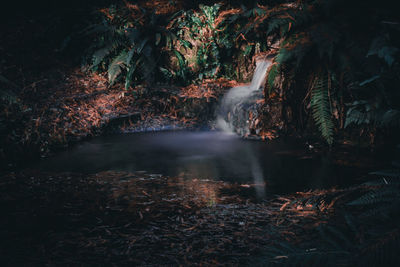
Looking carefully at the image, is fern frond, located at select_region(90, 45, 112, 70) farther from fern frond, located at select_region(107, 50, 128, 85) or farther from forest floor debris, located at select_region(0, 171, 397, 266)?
forest floor debris, located at select_region(0, 171, 397, 266)

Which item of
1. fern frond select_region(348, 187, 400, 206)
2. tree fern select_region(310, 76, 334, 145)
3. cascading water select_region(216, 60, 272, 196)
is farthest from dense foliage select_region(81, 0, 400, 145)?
fern frond select_region(348, 187, 400, 206)

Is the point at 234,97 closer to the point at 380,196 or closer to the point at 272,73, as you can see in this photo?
the point at 272,73

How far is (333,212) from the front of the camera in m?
2.20

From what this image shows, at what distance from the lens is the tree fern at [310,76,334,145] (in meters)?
3.84

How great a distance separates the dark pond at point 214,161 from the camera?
3.08 m

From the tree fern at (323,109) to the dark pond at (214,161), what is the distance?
0.33 meters

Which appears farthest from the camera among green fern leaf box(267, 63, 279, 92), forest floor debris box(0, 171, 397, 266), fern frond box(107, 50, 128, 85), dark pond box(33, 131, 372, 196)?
fern frond box(107, 50, 128, 85)

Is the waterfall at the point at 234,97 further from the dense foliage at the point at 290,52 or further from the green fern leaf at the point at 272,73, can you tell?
the green fern leaf at the point at 272,73

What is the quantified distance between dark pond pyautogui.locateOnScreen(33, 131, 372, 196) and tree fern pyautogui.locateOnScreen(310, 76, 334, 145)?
13.0 inches

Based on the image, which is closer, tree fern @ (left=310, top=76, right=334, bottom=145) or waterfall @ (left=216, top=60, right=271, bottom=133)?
tree fern @ (left=310, top=76, right=334, bottom=145)

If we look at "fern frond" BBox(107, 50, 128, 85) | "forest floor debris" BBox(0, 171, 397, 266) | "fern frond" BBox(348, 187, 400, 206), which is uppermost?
"fern frond" BBox(107, 50, 128, 85)

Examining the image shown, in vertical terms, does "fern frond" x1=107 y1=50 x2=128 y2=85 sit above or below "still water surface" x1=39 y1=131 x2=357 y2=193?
above

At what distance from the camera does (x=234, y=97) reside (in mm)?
5691

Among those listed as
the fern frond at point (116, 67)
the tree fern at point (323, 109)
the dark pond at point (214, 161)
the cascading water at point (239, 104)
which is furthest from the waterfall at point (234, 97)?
the fern frond at point (116, 67)
